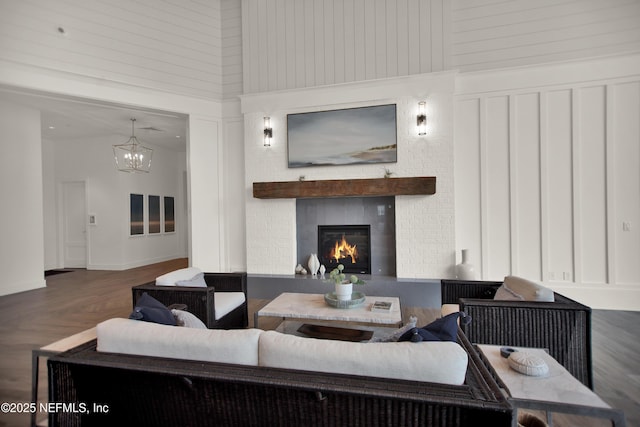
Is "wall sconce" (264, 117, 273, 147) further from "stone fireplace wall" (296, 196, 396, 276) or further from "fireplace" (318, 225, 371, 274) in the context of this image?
"fireplace" (318, 225, 371, 274)

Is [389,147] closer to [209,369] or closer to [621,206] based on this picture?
[621,206]

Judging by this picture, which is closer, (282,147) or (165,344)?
(165,344)

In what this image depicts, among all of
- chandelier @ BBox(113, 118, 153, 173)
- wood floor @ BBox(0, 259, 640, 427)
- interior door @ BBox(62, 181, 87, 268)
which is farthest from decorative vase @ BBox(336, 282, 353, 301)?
interior door @ BBox(62, 181, 87, 268)

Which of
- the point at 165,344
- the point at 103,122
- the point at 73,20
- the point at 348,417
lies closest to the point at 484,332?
the point at 348,417

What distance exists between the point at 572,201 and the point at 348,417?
15.0 ft

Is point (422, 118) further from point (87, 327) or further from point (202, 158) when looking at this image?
point (87, 327)

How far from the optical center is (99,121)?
20.2 feet

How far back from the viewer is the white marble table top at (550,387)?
1301 millimetres

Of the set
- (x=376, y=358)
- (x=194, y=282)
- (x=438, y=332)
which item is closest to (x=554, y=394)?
(x=438, y=332)

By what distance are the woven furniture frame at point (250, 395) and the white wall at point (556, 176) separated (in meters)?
3.53

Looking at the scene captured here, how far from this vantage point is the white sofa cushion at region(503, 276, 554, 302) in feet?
7.44

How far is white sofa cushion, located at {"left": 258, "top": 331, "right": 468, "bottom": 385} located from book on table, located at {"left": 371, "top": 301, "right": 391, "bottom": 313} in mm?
1596

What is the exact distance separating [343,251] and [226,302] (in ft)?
8.15

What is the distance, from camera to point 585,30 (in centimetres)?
420
